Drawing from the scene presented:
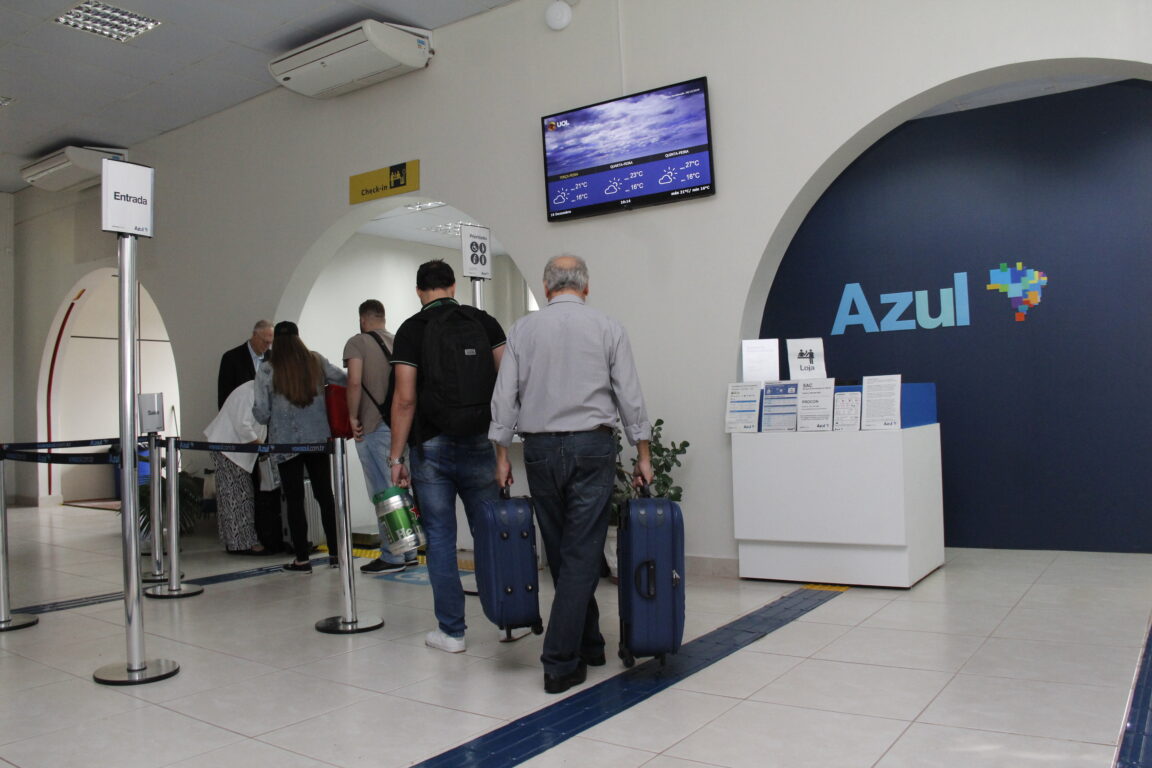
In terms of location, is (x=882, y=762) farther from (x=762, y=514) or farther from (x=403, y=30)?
(x=403, y=30)

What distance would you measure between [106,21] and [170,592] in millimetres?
3649

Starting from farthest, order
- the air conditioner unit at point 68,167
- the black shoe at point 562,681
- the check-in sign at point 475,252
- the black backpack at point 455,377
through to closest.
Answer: the air conditioner unit at point 68,167 → the check-in sign at point 475,252 → the black backpack at point 455,377 → the black shoe at point 562,681

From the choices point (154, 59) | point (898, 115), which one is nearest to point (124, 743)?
point (898, 115)

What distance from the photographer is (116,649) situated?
11.8 feet

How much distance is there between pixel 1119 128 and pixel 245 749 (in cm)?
526

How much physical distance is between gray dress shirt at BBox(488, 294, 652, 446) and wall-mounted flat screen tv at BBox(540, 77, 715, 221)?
6.62 feet

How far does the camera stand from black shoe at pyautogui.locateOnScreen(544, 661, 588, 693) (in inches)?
110

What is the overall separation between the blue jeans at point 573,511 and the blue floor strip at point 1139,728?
1.49 meters

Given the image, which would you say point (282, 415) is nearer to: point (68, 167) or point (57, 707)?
point (57, 707)

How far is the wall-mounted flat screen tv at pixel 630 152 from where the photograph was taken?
467cm

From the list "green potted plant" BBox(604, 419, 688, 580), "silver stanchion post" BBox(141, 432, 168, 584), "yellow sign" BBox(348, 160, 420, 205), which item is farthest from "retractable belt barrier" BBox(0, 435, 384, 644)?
"yellow sign" BBox(348, 160, 420, 205)

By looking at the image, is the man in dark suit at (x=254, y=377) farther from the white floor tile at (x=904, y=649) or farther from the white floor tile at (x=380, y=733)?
the white floor tile at (x=904, y=649)

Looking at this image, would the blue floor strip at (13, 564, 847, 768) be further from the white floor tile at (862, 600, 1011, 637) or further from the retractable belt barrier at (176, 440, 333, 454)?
the retractable belt barrier at (176, 440, 333, 454)

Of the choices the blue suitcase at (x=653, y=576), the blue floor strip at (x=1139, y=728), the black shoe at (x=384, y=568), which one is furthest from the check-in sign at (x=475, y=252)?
the blue floor strip at (x=1139, y=728)
